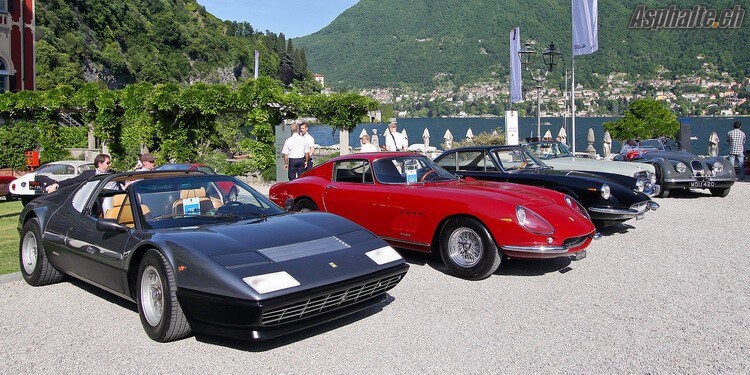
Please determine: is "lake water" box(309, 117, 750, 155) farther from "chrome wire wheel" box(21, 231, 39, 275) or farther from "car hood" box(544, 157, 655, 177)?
"chrome wire wheel" box(21, 231, 39, 275)

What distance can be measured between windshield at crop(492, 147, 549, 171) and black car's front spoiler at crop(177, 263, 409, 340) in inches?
221

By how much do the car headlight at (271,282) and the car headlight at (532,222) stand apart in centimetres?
286

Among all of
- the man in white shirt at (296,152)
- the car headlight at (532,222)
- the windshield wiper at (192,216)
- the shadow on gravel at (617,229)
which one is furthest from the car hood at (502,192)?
the man in white shirt at (296,152)

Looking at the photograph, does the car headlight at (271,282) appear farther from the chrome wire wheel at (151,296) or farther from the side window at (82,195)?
the side window at (82,195)

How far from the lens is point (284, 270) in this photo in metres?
4.01

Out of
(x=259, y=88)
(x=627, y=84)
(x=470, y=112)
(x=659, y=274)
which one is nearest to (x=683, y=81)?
(x=627, y=84)

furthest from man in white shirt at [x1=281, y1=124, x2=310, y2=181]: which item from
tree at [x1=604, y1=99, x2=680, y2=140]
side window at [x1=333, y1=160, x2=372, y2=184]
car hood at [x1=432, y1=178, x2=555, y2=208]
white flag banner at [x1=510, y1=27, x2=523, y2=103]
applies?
tree at [x1=604, y1=99, x2=680, y2=140]

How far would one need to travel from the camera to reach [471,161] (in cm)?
951

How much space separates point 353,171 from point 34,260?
3.80 m

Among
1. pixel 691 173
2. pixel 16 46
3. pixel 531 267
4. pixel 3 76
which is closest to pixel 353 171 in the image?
pixel 531 267

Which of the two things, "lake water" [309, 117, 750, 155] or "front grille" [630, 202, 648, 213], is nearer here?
"front grille" [630, 202, 648, 213]

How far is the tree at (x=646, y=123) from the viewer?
30531 millimetres

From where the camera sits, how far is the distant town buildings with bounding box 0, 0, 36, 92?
1463 inches

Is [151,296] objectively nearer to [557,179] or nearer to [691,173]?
[557,179]
